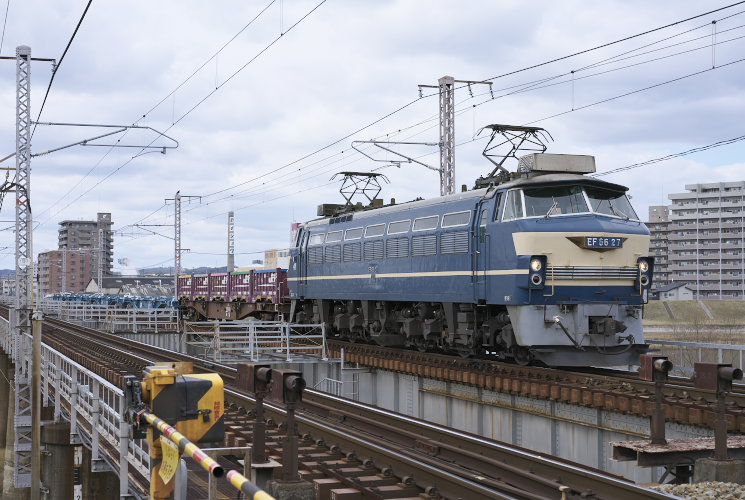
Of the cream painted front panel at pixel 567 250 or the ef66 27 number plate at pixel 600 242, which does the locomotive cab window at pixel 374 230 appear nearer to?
the cream painted front panel at pixel 567 250

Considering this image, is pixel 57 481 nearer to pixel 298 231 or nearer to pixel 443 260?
pixel 443 260

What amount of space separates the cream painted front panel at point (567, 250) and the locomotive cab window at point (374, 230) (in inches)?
279

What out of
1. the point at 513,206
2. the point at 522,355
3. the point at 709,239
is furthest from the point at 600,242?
the point at 709,239

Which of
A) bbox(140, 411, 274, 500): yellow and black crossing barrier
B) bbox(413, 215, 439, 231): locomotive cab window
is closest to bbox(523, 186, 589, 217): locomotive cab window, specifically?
bbox(413, 215, 439, 231): locomotive cab window

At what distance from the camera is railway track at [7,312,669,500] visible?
9.27 m

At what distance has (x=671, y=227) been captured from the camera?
139m

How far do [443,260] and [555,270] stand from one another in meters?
3.87

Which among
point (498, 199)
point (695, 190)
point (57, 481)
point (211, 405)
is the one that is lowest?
point (57, 481)

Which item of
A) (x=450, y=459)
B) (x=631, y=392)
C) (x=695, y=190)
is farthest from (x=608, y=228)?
(x=695, y=190)

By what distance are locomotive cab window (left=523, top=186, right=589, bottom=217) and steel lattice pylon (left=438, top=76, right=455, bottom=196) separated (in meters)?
9.93

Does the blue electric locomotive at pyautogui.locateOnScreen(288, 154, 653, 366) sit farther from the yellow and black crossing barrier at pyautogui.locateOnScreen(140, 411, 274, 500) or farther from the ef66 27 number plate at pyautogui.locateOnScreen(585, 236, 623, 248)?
the yellow and black crossing barrier at pyautogui.locateOnScreen(140, 411, 274, 500)

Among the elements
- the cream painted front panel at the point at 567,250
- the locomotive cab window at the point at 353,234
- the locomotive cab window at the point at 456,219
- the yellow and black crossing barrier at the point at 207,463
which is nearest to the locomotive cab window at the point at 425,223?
the locomotive cab window at the point at 456,219

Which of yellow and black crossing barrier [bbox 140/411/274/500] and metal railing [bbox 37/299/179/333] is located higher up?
yellow and black crossing barrier [bbox 140/411/274/500]

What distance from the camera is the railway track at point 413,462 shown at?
9.27m
